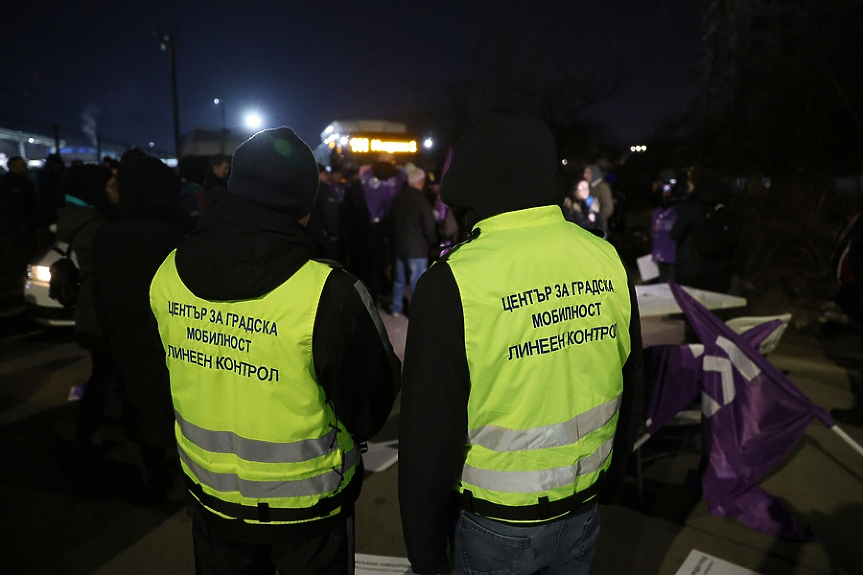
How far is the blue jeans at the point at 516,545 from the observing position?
1605 millimetres

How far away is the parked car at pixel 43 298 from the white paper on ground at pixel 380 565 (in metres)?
5.21

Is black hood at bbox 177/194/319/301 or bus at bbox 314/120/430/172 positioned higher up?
bus at bbox 314/120/430/172

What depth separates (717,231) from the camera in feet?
18.5

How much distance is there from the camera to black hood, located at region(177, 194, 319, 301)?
1.64 meters

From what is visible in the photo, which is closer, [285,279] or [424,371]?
[424,371]

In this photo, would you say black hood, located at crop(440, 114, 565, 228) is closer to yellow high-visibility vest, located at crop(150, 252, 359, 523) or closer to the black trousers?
yellow high-visibility vest, located at crop(150, 252, 359, 523)

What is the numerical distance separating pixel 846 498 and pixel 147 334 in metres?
4.16

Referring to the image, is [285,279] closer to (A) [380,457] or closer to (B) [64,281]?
(A) [380,457]

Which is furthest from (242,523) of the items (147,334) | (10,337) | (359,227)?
(359,227)

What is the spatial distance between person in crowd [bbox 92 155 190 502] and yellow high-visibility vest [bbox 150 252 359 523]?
1.38 metres

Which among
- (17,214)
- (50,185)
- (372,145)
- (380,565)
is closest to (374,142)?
(372,145)

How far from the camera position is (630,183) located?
26.8 meters

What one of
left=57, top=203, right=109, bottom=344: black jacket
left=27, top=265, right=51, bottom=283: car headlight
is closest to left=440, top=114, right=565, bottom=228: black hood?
left=57, top=203, right=109, bottom=344: black jacket

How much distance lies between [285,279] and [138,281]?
182 cm
